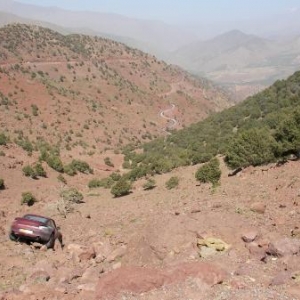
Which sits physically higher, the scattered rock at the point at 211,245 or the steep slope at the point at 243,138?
the scattered rock at the point at 211,245

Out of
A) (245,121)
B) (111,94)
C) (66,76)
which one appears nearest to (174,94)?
(111,94)

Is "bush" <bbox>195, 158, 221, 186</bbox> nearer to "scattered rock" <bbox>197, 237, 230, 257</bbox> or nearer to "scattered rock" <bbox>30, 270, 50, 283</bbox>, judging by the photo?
"scattered rock" <bbox>197, 237, 230, 257</bbox>

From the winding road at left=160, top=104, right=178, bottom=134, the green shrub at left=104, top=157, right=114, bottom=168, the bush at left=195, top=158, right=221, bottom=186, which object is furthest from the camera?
the winding road at left=160, top=104, right=178, bottom=134

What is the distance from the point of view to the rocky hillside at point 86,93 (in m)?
69.8

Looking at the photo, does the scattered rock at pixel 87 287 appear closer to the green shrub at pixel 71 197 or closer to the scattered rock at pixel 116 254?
the scattered rock at pixel 116 254

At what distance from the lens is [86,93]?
91.1 metres

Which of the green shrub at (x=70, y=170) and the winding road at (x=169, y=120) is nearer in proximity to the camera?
the green shrub at (x=70, y=170)

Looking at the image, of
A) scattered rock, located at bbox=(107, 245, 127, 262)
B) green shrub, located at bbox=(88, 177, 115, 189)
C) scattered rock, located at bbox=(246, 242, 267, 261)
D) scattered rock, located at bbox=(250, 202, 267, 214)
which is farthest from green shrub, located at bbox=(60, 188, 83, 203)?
scattered rock, located at bbox=(246, 242, 267, 261)

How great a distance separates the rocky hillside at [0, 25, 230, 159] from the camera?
6981 centimetres

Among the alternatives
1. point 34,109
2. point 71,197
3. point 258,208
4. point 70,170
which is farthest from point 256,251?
point 34,109

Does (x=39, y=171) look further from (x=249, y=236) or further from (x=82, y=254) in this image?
(x=249, y=236)

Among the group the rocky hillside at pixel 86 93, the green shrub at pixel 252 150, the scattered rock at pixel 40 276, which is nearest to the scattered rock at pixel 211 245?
the scattered rock at pixel 40 276

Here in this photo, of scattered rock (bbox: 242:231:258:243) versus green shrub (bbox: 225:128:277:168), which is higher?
scattered rock (bbox: 242:231:258:243)

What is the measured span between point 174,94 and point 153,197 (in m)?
87.8
